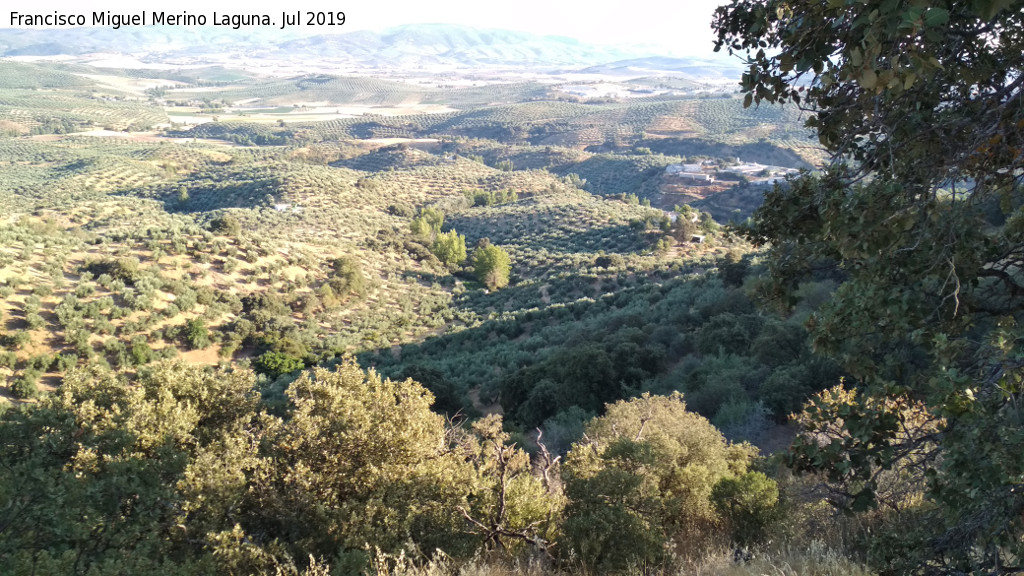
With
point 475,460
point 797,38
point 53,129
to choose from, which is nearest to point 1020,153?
point 797,38

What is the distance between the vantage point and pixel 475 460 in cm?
831

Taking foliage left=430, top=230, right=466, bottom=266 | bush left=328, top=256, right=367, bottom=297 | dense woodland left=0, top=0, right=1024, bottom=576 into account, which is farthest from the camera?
foliage left=430, top=230, right=466, bottom=266

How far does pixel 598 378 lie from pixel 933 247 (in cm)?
1473

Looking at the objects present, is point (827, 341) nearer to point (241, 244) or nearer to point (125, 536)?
point (125, 536)

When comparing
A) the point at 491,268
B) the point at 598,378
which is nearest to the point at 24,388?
the point at 598,378

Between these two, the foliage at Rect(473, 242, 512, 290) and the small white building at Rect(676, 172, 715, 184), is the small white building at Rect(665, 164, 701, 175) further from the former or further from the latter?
the foliage at Rect(473, 242, 512, 290)

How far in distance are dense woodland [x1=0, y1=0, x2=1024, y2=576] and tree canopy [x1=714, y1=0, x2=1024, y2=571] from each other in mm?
19

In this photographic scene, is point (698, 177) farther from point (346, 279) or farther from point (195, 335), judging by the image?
point (195, 335)

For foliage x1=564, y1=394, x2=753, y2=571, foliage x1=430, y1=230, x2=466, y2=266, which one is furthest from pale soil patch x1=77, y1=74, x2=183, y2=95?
foliage x1=564, y1=394, x2=753, y2=571

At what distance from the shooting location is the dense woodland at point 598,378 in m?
2.73

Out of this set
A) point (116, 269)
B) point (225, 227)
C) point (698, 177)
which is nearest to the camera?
point (116, 269)

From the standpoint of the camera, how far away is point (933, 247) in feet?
8.96

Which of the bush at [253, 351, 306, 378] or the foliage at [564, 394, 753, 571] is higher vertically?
the foliage at [564, 394, 753, 571]

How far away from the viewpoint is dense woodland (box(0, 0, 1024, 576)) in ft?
8.96
